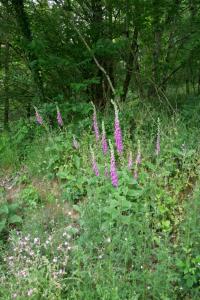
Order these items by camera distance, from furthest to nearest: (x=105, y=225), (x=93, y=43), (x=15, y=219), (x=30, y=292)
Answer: (x=93, y=43), (x=15, y=219), (x=105, y=225), (x=30, y=292)

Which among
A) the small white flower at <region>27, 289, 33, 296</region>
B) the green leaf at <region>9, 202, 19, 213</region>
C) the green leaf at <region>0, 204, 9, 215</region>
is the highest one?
the green leaf at <region>0, 204, 9, 215</region>

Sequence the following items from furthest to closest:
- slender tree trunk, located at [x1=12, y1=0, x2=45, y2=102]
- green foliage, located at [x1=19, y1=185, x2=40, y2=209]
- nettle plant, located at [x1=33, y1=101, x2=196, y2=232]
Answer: slender tree trunk, located at [x1=12, y1=0, x2=45, y2=102] < green foliage, located at [x1=19, y1=185, x2=40, y2=209] < nettle plant, located at [x1=33, y1=101, x2=196, y2=232]

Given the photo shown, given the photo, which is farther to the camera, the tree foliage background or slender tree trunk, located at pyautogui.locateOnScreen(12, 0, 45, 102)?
slender tree trunk, located at pyautogui.locateOnScreen(12, 0, 45, 102)

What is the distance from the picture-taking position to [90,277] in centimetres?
284

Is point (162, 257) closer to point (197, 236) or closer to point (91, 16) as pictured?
point (197, 236)

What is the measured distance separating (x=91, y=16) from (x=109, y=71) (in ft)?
4.31

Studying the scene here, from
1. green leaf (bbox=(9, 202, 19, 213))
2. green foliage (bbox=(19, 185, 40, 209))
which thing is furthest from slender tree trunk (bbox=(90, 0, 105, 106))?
green leaf (bbox=(9, 202, 19, 213))

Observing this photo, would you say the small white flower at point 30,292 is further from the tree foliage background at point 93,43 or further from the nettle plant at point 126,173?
the tree foliage background at point 93,43

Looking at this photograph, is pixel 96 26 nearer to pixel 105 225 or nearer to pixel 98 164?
pixel 98 164

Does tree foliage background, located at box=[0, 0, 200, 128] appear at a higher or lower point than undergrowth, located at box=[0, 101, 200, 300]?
higher

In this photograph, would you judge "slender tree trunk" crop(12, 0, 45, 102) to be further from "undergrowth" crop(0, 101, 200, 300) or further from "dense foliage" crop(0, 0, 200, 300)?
"undergrowth" crop(0, 101, 200, 300)

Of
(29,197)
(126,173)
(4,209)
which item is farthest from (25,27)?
(126,173)

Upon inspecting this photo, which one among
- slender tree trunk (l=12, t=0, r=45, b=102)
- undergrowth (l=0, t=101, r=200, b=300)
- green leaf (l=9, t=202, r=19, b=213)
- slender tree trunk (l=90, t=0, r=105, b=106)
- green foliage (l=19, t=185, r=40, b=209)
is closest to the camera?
undergrowth (l=0, t=101, r=200, b=300)

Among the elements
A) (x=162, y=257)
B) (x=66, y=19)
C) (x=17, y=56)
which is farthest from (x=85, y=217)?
(x=17, y=56)
